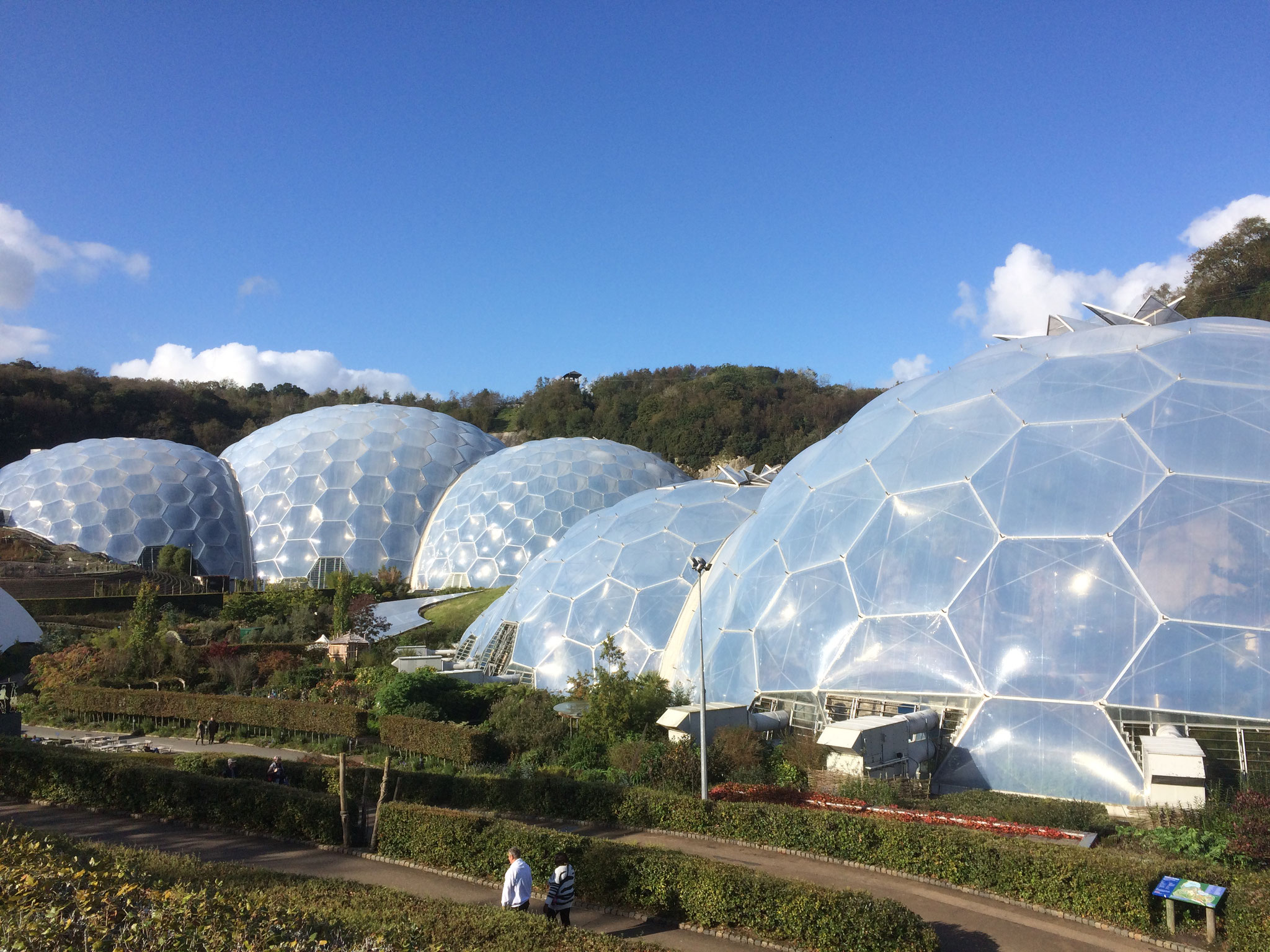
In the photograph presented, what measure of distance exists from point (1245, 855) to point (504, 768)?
12.6 metres

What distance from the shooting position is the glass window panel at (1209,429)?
14.7m

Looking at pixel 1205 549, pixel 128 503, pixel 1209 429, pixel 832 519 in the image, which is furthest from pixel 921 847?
pixel 128 503

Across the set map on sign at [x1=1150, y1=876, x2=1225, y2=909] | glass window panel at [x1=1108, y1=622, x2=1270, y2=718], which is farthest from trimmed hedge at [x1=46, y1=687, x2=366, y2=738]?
map on sign at [x1=1150, y1=876, x2=1225, y2=909]

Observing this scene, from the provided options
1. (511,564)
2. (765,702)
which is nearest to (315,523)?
(511,564)

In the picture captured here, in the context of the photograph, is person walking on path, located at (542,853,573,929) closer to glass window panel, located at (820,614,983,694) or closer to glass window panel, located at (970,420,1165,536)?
glass window panel, located at (820,614,983,694)

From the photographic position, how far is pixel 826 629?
54.8 feet

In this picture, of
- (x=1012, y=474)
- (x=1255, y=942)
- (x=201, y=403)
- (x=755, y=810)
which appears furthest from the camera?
(x=201, y=403)

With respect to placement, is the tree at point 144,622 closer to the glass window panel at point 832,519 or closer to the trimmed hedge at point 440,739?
the trimmed hedge at point 440,739

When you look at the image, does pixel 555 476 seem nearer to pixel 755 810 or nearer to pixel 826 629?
pixel 826 629

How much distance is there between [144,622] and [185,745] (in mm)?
8559

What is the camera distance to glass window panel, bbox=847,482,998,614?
15578 mm

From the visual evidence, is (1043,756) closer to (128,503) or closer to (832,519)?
(832,519)

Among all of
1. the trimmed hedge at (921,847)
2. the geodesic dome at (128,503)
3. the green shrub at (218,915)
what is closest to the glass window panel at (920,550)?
the trimmed hedge at (921,847)

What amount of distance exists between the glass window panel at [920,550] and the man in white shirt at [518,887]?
9.45m
